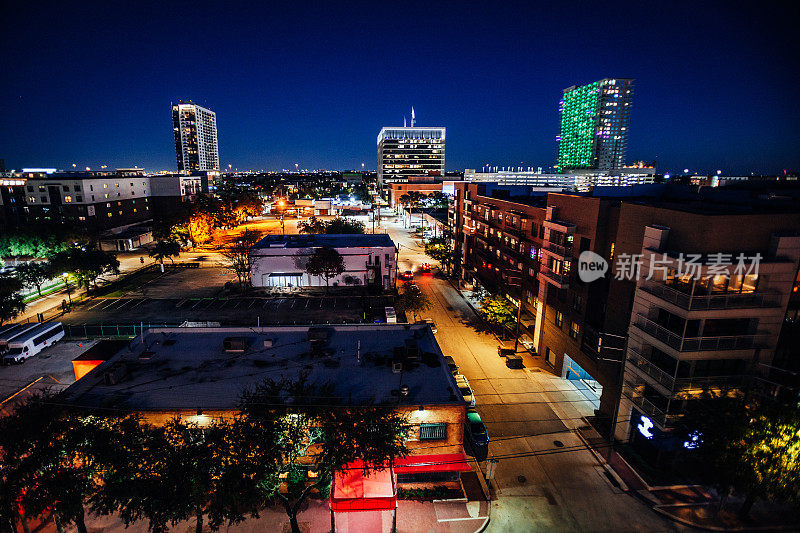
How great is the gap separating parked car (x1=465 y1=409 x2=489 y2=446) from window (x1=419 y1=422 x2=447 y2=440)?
3.87m

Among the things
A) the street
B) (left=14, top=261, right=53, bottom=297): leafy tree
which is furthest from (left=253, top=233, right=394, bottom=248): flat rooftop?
(left=14, top=261, right=53, bottom=297): leafy tree

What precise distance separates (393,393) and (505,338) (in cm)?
2297

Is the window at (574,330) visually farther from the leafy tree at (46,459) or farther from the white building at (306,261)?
the leafy tree at (46,459)

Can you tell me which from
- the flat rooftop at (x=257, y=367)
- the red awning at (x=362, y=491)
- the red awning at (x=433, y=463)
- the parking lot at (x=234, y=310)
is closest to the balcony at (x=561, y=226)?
the flat rooftop at (x=257, y=367)

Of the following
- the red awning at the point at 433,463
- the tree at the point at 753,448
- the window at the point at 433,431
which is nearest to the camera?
the tree at the point at 753,448

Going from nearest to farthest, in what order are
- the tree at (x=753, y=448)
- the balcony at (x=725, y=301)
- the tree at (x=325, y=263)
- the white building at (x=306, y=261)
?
the tree at (x=753, y=448) < the balcony at (x=725, y=301) < the tree at (x=325, y=263) < the white building at (x=306, y=261)

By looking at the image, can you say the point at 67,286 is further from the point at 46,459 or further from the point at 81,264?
the point at 46,459

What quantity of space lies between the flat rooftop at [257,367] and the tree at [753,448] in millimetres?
12116

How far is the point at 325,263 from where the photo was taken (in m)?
52.4

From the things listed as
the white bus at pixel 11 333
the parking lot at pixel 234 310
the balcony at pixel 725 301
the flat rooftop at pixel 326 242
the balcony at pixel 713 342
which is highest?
the balcony at pixel 725 301

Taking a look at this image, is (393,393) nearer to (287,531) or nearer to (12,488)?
(287,531)

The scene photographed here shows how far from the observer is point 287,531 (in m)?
18.0

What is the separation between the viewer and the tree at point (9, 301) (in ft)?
126

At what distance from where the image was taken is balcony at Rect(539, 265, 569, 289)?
31188 mm
